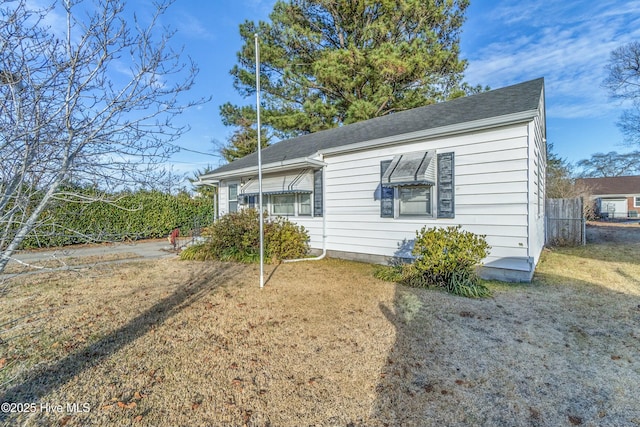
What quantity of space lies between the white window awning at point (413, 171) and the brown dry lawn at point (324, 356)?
2.43 m

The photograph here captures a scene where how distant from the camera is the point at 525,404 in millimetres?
2539

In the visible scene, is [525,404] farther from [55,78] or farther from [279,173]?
[279,173]

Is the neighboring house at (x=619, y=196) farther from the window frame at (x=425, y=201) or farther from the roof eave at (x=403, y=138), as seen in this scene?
the roof eave at (x=403, y=138)

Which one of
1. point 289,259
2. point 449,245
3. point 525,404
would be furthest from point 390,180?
point 525,404

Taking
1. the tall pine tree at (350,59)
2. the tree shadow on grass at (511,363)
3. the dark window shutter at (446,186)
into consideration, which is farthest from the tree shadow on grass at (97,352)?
the tall pine tree at (350,59)

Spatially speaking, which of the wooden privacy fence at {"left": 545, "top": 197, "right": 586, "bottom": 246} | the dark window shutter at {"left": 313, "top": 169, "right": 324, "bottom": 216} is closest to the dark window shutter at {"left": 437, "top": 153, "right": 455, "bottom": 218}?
the dark window shutter at {"left": 313, "top": 169, "right": 324, "bottom": 216}

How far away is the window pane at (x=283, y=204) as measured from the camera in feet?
34.6

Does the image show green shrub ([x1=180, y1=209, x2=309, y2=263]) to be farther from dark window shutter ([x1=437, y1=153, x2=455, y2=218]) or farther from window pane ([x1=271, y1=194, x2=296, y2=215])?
dark window shutter ([x1=437, y1=153, x2=455, y2=218])

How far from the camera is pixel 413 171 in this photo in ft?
22.3

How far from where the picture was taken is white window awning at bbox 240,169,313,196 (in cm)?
941

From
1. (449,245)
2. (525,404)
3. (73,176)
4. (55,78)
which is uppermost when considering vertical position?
(55,78)

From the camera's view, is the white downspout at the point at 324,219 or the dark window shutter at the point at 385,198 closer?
the dark window shutter at the point at 385,198

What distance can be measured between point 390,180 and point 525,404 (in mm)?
5133

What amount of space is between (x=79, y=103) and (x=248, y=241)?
22.3 feet
